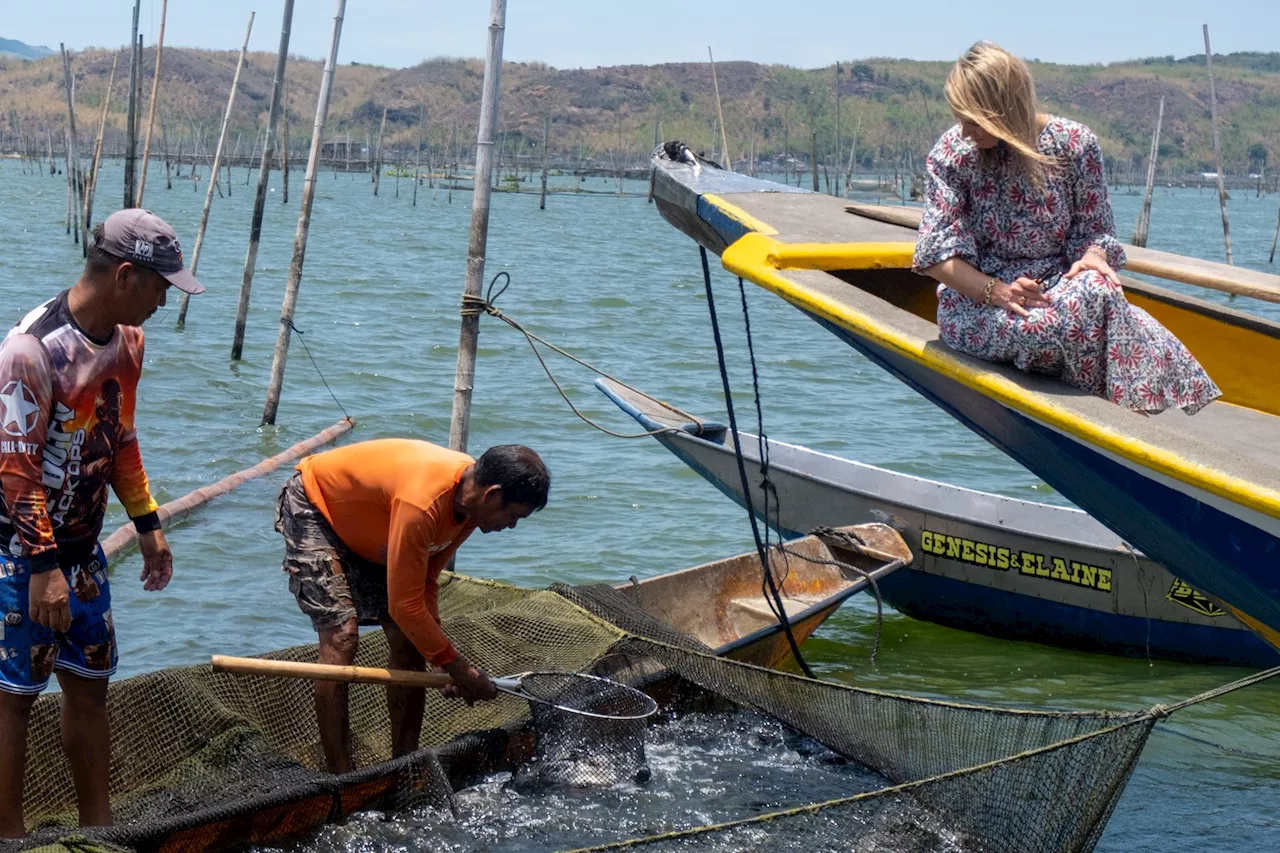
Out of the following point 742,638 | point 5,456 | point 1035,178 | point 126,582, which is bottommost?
point 126,582

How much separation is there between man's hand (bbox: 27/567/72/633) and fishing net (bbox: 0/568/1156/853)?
63 cm

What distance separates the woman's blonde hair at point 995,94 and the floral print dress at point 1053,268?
0.17 metres

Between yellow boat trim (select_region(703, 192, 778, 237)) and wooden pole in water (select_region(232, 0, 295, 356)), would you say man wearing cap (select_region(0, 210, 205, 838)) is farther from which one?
wooden pole in water (select_region(232, 0, 295, 356))

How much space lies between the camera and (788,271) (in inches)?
202

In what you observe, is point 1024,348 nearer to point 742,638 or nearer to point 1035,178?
point 1035,178

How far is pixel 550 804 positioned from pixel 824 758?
4.47 feet

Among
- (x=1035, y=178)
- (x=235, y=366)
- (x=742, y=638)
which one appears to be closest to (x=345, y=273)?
(x=235, y=366)

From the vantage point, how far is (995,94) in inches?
165

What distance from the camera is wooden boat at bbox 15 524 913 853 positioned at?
4.55m

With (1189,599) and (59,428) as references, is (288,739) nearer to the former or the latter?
(59,428)

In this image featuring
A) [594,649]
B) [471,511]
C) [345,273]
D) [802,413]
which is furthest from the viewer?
[345,273]

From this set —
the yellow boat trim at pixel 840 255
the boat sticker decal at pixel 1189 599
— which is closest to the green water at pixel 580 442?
the boat sticker decal at pixel 1189 599

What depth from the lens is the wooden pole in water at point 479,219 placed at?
684 cm

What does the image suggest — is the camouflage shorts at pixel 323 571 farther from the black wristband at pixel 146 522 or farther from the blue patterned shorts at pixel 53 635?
the blue patterned shorts at pixel 53 635
